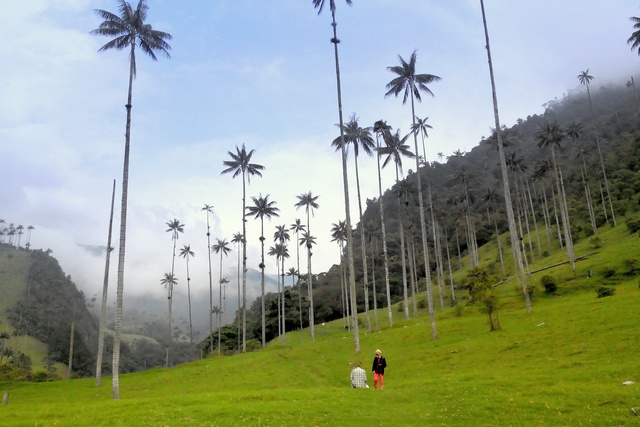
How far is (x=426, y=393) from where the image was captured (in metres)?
21.1

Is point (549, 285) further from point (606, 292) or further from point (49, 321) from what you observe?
point (49, 321)

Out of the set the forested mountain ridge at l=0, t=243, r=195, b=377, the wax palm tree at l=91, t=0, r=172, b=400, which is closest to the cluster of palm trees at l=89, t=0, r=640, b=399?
the wax palm tree at l=91, t=0, r=172, b=400

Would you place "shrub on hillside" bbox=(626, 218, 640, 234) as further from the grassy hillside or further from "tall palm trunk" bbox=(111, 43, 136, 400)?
"tall palm trunk" bbox=(111, 43, 136, 400)

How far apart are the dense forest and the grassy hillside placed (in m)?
18.2

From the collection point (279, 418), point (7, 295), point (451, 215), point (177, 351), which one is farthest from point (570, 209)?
point (7, 295)

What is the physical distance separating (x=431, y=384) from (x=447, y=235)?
11932 cm

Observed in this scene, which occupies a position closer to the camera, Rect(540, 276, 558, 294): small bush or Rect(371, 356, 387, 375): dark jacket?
Rect(371, 356, 387, 375): dark jacket

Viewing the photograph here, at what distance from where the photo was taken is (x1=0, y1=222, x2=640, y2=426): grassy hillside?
1653cm

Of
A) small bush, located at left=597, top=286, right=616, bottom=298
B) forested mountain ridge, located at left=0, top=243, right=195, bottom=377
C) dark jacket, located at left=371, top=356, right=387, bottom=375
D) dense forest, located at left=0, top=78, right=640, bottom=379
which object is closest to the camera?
dark jacket, located at left=371, top=356, right=387, bottom=375

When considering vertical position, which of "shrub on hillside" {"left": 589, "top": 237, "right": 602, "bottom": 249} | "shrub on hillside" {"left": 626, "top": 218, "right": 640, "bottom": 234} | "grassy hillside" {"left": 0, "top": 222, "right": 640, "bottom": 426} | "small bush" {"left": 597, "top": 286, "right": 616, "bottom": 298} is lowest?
"grassy hillside" {"left": 0, "top": 222, "right": 640, "bottom": 426}

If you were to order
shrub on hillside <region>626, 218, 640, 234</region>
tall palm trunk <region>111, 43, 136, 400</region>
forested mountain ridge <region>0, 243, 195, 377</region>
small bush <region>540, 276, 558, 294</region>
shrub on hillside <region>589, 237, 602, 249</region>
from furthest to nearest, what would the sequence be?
forested mountain ridge <region>0, 243, 195, 377</region> → shrub on hillside <region>589, 237, 602, 249</region> → shrub on hillside <region>626, 218, 640, 234</region> → small bush <region>540, 276, 558, 294</region> → tall palm trunk <region>111, 43, 136, 400</region>

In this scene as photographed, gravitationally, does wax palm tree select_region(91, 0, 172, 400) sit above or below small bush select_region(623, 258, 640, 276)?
above

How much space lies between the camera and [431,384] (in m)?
23.2

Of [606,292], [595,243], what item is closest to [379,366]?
[606,292]
